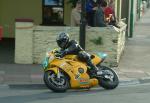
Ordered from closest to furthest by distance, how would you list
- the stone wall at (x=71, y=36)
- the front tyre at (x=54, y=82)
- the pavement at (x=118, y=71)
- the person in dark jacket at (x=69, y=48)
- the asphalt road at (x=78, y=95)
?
the asphalt road at (x=78, y=95) < the front tyre at (x=54, y=82) < the person in dark jacket at (x=69, y=48) < the pavement at (x=118, y=71) < the stone wall at (x=71, y=36)

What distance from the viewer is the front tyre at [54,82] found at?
40.6 feet

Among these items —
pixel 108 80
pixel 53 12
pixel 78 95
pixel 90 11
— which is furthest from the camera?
pixel 53 12

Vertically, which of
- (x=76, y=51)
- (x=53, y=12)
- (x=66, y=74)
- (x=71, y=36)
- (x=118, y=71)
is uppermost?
(x=53, y=12)

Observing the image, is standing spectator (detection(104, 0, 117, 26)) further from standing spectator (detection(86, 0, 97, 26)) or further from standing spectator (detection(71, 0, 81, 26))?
standing spectator (detection(71, 0, 81, 26))

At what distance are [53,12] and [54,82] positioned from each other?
10772 millimetres

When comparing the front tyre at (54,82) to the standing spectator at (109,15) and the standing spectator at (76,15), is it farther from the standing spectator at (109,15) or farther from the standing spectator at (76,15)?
the standing spectator at (109,15)

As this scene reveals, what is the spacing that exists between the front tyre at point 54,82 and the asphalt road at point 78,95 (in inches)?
5.1

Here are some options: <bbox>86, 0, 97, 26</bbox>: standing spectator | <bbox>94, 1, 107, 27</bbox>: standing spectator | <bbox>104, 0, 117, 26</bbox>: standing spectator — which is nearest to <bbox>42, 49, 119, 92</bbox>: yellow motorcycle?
<bbox>94, 1, 107, 27</bbox>: standing spectator

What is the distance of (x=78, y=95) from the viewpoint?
12.1 m

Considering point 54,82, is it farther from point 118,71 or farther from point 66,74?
point 118,71

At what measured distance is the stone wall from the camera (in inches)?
645

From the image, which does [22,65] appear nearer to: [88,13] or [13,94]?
[88,13]

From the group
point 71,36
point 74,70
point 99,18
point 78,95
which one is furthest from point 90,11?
point 78,95

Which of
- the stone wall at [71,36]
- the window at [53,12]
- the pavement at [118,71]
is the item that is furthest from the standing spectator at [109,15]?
the window at [53,12]
